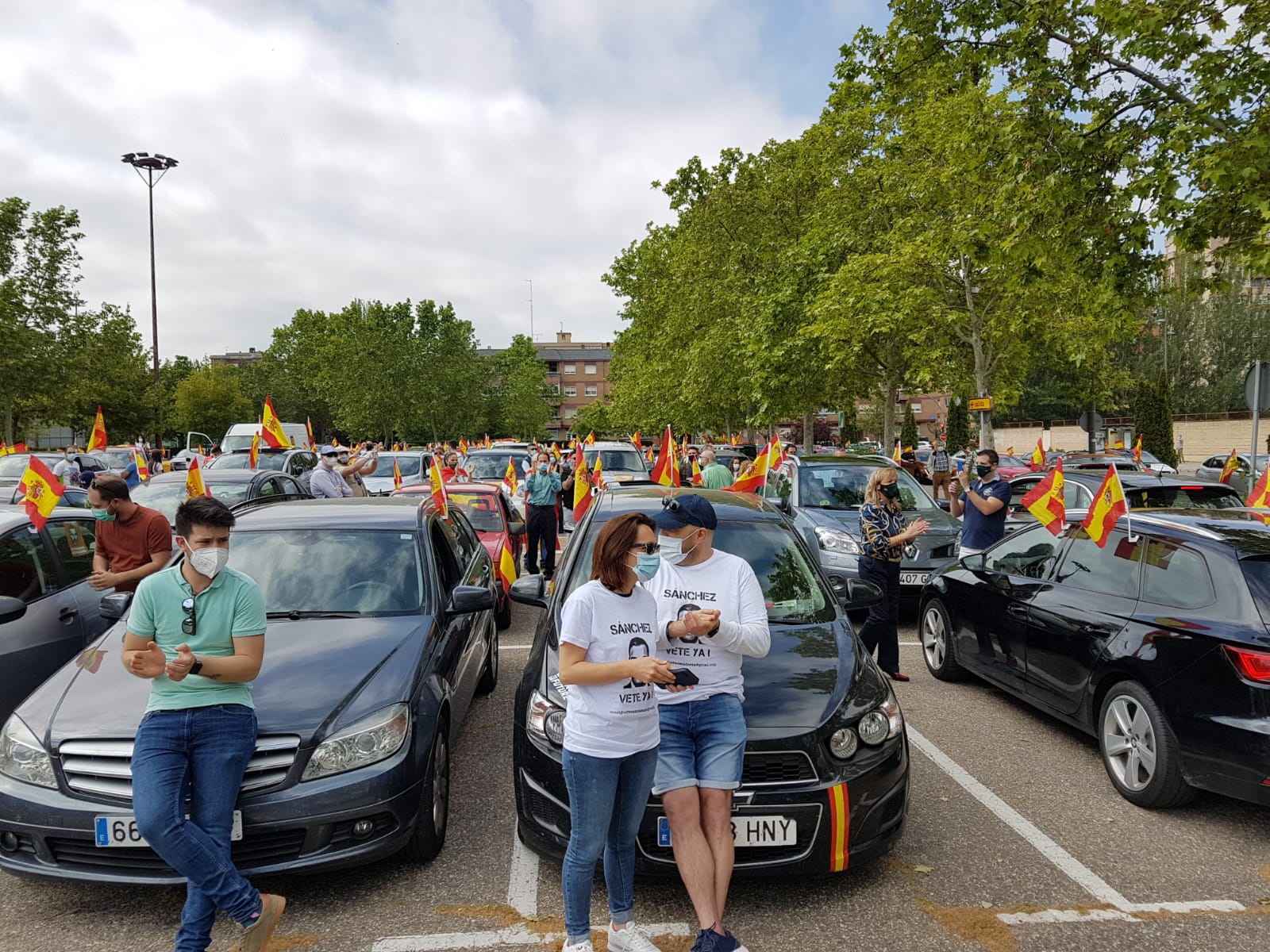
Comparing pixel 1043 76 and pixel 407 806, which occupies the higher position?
pixel 1043 76

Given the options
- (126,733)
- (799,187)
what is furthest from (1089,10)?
(799,187)

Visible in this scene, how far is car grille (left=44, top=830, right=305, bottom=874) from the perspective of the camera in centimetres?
339

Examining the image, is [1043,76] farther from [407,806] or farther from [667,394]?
[667,394]

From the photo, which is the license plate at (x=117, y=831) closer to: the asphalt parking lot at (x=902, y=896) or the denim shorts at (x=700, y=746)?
the asphalt parking lot at (x=902, y=896)

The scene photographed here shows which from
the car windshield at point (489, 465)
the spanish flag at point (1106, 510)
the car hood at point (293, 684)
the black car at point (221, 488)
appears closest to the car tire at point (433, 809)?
the car hood at point (293, 684)

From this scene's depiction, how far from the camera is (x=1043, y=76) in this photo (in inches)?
366

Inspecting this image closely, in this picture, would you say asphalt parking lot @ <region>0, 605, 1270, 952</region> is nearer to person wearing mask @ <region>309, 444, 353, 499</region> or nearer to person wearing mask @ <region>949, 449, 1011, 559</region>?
person wearing mask @ <region>949, 449, 1011, 559</region>

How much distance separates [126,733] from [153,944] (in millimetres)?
818

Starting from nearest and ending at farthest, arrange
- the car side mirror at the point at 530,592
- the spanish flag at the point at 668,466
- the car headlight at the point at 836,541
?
the car side mirror at the point at 530,592
the car headlight at the point at 836,541
the spanish flag at the point at 668,466

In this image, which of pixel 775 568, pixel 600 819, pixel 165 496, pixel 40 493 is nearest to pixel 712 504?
pixel 775 568

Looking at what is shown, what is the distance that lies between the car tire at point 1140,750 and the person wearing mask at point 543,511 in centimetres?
807

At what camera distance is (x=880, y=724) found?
3773 mm

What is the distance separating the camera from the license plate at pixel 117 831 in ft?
10.9

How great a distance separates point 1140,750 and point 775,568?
2196mm
